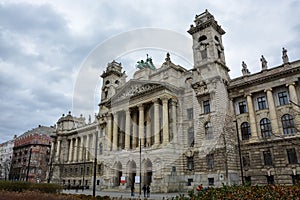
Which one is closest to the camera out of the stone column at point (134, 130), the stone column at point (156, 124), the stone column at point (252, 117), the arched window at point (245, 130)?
the stone column at point (252, 117)

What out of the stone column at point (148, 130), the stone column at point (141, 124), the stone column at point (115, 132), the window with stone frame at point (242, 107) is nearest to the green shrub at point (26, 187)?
the stone column at point (141, 124)

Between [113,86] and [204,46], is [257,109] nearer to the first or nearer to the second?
[204,46]

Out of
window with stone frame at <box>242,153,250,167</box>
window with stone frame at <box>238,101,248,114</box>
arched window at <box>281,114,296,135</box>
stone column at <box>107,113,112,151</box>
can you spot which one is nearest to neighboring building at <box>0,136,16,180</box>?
stone column at <box>107,113,112,151</box>

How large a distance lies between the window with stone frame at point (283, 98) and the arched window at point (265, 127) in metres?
3.18

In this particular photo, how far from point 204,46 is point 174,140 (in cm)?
1700

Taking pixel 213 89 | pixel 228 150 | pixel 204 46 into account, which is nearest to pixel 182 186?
pixel 228 150

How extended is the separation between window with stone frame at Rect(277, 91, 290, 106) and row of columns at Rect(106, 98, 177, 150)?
54.6 ft

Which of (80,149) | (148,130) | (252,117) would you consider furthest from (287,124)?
(80,149)

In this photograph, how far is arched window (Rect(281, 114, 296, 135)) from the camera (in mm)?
33812

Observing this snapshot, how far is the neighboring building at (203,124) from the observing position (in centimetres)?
3459

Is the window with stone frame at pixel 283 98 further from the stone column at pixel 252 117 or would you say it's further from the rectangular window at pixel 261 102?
the stone column at pixel 252 117

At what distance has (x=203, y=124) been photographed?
39.1 m

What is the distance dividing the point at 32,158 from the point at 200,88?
Answer: 3002 inches

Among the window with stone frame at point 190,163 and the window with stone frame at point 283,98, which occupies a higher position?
the window with stone frame at point 283,98
